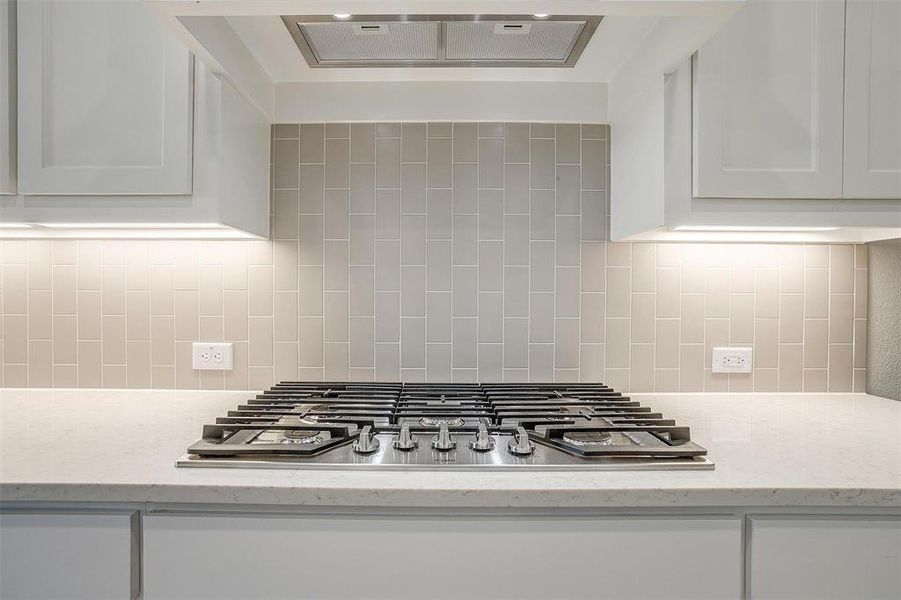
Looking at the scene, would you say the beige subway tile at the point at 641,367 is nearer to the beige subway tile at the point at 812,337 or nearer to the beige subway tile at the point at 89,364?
the beige subway tile at the point at 812,337

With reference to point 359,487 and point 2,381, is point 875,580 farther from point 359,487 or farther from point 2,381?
point 2,381

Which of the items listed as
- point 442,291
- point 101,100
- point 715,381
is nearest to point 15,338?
point 101,100

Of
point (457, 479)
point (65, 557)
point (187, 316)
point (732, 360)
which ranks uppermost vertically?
point (187, 316)

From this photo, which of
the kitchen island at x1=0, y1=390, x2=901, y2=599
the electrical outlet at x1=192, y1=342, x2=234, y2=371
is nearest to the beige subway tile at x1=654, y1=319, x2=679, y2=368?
the kitchen island at x1=0, y1=390, x2=901, y2=599

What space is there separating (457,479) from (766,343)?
121cm

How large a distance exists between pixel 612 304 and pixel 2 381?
190 centimetres

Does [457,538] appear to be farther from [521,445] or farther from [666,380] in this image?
[666,380]

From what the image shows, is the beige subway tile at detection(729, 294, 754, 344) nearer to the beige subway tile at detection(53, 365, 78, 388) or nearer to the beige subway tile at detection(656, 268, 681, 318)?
the beige subway tile at detection(656, 268, 681, 318)

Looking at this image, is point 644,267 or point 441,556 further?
point 644,267

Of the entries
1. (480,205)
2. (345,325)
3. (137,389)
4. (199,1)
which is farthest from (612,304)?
(137,389)

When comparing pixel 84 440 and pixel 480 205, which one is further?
pixel 480 205

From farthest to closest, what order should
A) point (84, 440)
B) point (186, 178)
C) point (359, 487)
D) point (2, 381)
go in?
point (2, 381)
point (186, 178)
point (84, 440)
point (359, 487)

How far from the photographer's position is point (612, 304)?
1.53m

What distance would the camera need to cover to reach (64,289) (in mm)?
1518
